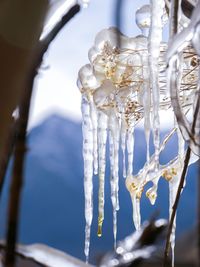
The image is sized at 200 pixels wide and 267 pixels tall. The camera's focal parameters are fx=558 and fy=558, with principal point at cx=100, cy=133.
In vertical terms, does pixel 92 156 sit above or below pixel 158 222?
above

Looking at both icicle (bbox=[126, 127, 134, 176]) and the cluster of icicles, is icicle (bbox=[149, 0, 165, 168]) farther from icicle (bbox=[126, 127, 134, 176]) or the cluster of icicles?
icicle (bbox=[126, 127, 134, 176])

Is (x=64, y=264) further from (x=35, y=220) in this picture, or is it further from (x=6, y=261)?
(x=35, y=220)

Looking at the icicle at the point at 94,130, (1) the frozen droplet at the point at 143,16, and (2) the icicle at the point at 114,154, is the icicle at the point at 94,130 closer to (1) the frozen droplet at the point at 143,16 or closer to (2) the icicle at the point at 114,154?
(2) the icicle at the point at 114,154

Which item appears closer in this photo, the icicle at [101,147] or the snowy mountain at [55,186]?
the icicle at [101,147]

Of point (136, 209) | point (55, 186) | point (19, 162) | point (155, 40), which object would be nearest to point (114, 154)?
point (136, 209)

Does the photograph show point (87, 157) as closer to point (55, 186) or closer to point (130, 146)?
point (130, 146)

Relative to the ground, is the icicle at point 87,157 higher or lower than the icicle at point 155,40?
lower

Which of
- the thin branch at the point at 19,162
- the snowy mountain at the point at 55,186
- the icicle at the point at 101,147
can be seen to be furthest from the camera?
the snowy mountain at the point at 55,186

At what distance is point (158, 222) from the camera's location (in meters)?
0.61

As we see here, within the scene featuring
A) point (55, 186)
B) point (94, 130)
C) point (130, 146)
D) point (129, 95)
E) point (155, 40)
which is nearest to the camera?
point (155, 40)

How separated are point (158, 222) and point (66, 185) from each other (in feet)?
40.3

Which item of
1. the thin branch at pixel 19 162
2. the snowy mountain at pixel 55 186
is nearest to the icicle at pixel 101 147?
the thin branch at pixel 19 162

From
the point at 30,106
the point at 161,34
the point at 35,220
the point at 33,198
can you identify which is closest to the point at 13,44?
the point at 30,106

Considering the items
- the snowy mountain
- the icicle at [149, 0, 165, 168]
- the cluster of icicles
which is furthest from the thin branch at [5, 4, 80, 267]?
the snowy mountain
